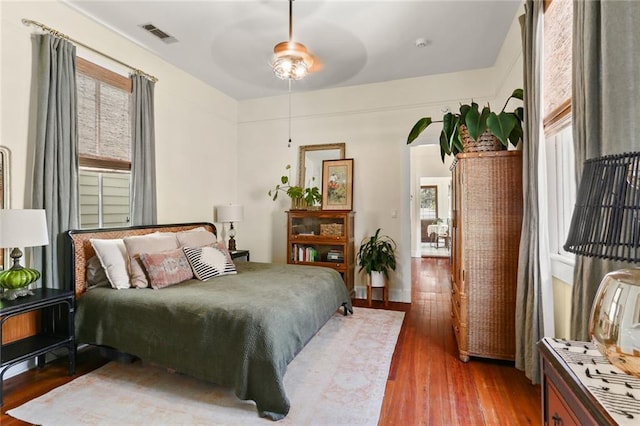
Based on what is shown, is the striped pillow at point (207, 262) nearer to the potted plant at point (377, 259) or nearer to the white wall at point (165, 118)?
the white wall at point (165, 118)

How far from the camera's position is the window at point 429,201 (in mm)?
9820

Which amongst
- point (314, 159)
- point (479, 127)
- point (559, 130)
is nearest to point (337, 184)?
point (314, 159)

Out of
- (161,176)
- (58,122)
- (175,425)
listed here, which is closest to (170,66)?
(161,176)

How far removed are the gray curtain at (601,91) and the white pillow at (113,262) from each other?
321cm

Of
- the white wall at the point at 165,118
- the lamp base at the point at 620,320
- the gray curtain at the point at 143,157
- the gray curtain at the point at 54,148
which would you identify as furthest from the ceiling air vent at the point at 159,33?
the lamp base at the point at 620,320

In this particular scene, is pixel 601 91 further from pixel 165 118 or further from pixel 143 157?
pixel 165 118

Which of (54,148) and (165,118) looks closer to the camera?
(54,148)

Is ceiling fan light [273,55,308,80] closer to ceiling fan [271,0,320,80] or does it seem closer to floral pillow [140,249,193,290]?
ceiling fan [271,0,320,80]

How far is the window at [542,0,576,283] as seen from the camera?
2078 millimetres

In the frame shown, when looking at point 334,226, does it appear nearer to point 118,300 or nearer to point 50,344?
point 118,300

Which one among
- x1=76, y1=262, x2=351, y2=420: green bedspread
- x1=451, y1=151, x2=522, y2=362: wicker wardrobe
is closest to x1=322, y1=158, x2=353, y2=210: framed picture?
x1=76, y1=262, x2=351, y2=420: green bedspread

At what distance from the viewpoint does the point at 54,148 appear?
274 cm

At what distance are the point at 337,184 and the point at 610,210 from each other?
4.12 meters

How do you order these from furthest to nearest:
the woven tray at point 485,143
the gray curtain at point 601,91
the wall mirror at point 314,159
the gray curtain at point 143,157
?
the wall mirror at point 314,159 → the gray curtain at point 143,157 → the woven tray at point 485,143 → the gray curtain at point 601,91
